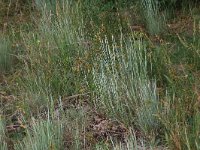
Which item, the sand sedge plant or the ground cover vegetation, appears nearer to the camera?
the ground cover vegetation

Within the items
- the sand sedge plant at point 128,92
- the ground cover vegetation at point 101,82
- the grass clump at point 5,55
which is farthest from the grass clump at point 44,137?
the grass clump at point 5,55

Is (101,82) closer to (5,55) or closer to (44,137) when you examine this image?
(44,137)

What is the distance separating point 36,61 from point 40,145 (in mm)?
1417

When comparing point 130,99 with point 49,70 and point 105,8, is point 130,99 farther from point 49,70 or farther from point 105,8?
point 105,8

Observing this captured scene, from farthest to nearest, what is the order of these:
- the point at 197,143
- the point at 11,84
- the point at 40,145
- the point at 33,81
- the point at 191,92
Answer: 1. the point at 11,84
2. the point at 33,81
3. the point at 191,92
4. the point at 40,145
5. the point at 197,143

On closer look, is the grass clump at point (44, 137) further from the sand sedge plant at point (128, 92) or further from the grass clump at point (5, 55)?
the grass clump at point (5, 55)

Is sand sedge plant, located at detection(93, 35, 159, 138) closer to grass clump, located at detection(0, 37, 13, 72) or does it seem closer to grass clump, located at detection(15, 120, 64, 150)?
grass clump, located at detection(15, 120, 64, 150)

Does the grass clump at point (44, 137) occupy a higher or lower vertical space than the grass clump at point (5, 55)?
lower

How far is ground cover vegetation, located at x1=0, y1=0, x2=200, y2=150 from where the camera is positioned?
3219 mm

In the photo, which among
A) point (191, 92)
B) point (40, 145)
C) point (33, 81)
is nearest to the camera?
point (40, 145)

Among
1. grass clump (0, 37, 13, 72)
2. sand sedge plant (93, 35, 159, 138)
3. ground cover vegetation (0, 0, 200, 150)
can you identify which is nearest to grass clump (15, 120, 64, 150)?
ground cover vegetation (0, 0, 200, 150)

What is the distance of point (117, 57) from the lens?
3779mm

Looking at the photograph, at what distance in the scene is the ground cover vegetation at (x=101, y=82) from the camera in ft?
10.6

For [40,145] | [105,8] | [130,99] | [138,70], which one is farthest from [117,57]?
[105,8]
